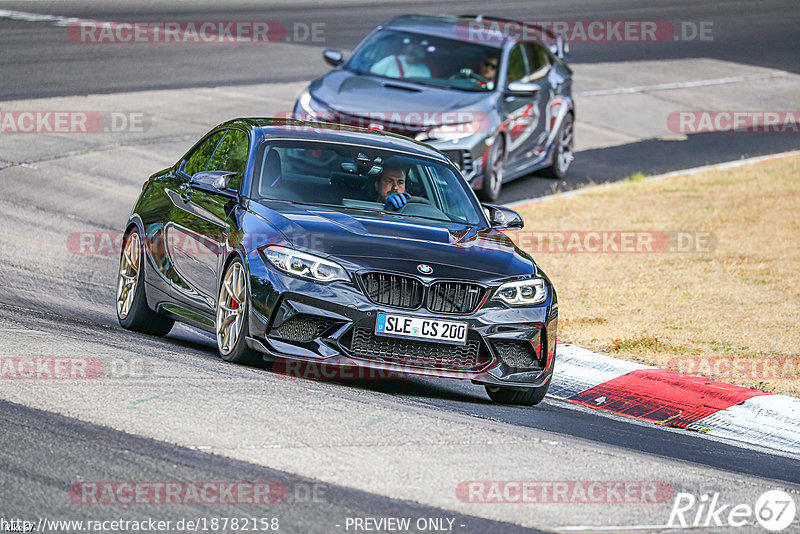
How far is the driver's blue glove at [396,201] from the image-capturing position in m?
9.14

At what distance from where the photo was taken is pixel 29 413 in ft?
20.9

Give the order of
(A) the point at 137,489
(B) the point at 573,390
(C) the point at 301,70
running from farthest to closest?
1. (C) the point at 301,70
2. (B) the point at 573,390
3. (A) the point at 137,489

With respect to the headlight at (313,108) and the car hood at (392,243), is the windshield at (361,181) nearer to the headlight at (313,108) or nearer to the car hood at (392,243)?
the car hood at (392,243)

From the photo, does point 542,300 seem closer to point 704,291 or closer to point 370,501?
point 370,501

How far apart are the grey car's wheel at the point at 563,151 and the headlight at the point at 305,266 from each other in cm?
1117

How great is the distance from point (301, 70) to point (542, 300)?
1651 cm

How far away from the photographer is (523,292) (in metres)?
8.34

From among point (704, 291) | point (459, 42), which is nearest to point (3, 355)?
point (704, 291)

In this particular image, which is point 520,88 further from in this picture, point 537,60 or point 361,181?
point 361,181

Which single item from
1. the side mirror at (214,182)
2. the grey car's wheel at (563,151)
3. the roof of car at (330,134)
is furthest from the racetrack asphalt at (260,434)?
the grey car's wheel at (563,151)
